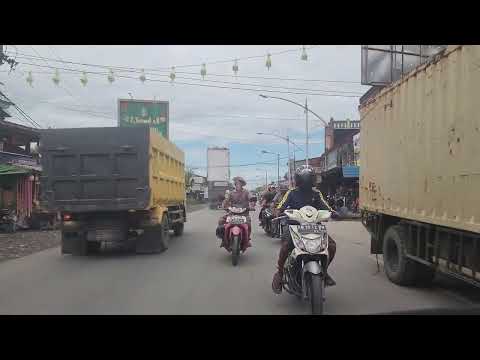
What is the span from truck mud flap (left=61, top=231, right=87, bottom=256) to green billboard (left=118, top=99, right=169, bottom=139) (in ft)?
A: 49.8

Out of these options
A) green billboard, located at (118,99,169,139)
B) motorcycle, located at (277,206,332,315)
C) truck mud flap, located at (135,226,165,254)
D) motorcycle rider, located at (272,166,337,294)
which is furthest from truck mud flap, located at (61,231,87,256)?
green billboard, located at (118,99,169,139)

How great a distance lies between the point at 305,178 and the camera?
18.8 ft

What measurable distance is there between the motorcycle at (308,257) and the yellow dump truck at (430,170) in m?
1.40

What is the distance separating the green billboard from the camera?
24266mm

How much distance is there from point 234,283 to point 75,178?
168 inches

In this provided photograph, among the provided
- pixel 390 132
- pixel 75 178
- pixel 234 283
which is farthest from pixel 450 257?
pixel 75 178

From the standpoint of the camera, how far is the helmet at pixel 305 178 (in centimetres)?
573

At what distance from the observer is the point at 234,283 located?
675 cm

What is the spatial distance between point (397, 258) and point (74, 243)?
261 inches

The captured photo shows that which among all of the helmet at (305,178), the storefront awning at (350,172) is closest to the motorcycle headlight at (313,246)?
the helmet at (305,178)

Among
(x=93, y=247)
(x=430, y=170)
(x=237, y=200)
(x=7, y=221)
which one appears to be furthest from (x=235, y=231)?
(x=7, y=221)

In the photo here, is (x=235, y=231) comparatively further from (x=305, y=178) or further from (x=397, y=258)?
(x=305, y=178)
